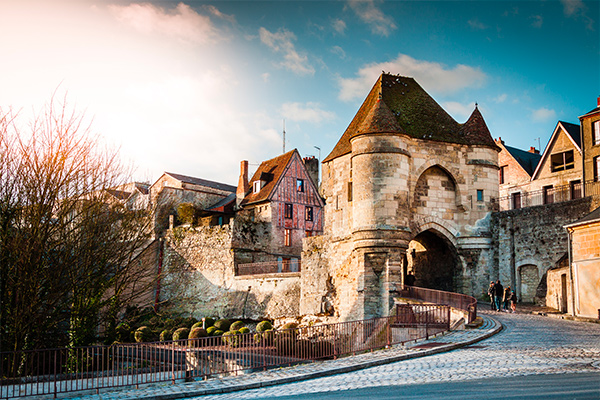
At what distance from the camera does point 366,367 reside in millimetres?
12672

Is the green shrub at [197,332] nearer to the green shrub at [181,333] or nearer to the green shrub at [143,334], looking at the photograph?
the green shrub at [181,333]

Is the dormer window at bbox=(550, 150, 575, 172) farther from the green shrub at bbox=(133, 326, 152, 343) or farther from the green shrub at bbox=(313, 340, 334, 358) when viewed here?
the green shrub at bbox=(313, 340, 334, 358)

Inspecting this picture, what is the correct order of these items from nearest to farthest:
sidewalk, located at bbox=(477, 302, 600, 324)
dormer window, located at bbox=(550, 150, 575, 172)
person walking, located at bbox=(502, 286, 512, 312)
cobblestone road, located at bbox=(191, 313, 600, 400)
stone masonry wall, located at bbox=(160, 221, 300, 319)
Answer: cobblestone road, located at bbox=(191, 313, 600, 400) < sidewalk, located at bbox=(477, 302, 600, 324) < person walking, located at bbox=(502, 286, 512, 312) < stone masonry wall, located at bbox=(160, 221, 300, 319) < dormer window, located at bbox=(550, 150, 575, 172)

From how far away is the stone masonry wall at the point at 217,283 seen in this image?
33097 millimetres

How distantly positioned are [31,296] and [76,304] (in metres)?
1.74

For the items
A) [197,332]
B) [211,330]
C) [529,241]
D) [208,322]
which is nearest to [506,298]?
[529,241]

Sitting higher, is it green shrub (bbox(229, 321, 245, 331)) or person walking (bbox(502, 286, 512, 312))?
person walking (bbox(502, 286, 512, 312))

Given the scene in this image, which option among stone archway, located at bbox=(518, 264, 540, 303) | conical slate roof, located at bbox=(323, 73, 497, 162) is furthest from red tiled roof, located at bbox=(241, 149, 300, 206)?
stone archway, located at bbox=(518, 264, 540, 303)

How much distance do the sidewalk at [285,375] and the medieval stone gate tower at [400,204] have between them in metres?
9.13

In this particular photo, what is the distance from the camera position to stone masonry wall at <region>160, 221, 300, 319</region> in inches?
1303

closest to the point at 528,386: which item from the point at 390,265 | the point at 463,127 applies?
the point at 390,265

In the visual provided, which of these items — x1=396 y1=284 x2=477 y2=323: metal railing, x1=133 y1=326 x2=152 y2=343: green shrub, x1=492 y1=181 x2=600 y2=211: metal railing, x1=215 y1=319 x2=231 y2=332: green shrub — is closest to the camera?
x1=396 y1=284 x2=477 y2=323: metal railing

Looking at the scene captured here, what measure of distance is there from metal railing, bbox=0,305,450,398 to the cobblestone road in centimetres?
203

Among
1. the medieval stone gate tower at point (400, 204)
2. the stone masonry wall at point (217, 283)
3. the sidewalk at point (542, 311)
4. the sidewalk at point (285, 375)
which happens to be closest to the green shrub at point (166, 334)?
the stone masonry wall at point (217, 283)
